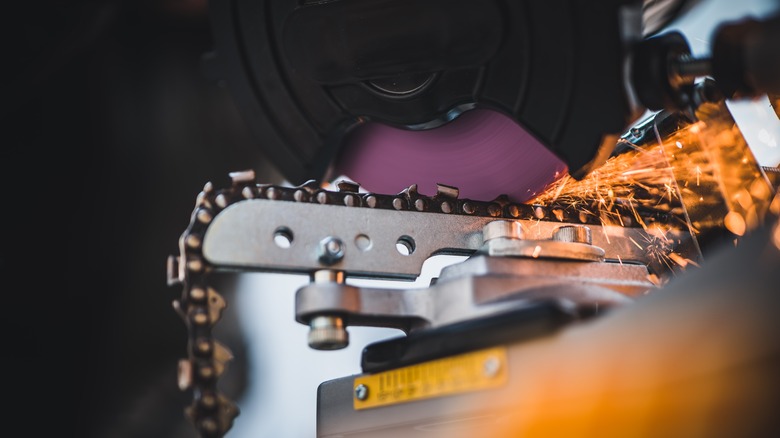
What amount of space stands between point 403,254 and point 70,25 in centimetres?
138

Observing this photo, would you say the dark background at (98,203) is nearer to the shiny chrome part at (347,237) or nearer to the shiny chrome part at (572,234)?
the shiny chrome part at (347,237)

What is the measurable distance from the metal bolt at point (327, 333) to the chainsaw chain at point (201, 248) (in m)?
0.10

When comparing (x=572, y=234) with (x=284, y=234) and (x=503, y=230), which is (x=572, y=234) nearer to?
(x=503, y=230)

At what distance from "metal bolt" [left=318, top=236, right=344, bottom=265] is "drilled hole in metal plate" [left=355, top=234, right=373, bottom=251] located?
3 centimetres

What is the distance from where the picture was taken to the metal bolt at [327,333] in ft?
3.01

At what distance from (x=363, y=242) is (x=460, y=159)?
0.68ft

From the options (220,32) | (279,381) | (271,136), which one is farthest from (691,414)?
(279,381)

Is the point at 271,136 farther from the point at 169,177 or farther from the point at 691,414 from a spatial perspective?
the point at 169,177

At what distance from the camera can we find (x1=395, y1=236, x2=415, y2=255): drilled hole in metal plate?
3.27ft

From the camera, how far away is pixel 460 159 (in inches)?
43.6

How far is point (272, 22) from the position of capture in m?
1.09

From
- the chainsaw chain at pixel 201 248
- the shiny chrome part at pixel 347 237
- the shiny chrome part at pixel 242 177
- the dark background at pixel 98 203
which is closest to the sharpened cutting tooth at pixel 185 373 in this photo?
the chainsaw chain at pixel 201 248

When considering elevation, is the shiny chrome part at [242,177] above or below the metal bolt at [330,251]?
above

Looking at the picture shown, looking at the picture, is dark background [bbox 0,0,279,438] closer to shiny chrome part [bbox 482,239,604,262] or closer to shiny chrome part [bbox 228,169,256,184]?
shiny chrome part [bbox 228,169,256,184]
